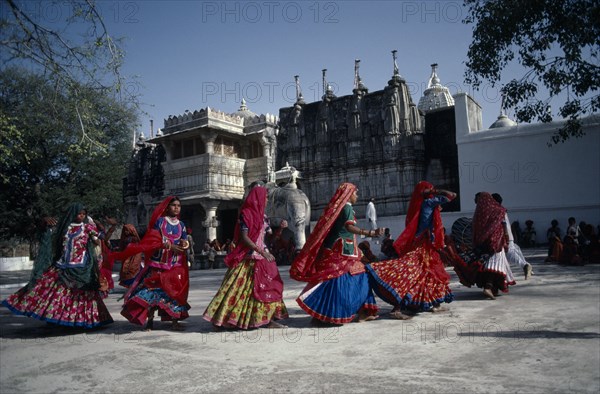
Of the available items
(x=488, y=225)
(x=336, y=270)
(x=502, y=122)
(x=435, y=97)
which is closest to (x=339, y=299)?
(x=336, y=270)

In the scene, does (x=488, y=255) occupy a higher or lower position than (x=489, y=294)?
higher

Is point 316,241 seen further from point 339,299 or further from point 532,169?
point 532,169

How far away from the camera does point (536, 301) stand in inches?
242

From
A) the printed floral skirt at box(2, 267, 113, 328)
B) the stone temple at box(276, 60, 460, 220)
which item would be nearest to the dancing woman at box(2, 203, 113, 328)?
the printed floral skirt at box(2, 267, 113, 328)

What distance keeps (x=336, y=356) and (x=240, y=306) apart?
65.3 inches

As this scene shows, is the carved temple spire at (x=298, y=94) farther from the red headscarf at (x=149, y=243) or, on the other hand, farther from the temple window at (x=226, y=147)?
the red headscarf at (x=149, y=243)

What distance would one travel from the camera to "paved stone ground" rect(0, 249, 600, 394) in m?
3.05

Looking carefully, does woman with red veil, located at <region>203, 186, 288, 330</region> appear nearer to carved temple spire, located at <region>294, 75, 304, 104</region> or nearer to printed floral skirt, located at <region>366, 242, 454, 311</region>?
printed floral skirt, located at <region>366, 242, 454, 311</region>

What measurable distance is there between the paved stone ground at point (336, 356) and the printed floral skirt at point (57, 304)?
195mm

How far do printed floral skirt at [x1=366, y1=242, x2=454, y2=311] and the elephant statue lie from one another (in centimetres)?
1251

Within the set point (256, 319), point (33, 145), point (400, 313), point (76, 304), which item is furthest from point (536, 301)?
point (33, 145)

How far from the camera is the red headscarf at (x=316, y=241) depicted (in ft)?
17.2

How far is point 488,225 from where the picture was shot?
677 cm

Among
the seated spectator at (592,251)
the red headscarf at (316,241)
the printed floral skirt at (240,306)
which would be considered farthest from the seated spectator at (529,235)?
the printed floral skirt at (240,306)
